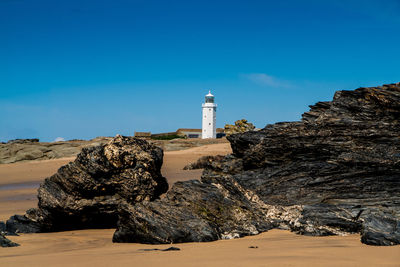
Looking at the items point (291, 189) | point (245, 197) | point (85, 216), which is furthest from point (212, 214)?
point (85, 216)

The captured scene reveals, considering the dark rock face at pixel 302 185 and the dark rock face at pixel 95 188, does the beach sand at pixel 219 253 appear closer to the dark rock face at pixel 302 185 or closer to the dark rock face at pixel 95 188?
the dark rock face at pixel 302 185

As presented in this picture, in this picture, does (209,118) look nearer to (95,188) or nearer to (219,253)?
(95,188)

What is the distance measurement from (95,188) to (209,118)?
71246 mm

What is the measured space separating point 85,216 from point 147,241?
122 inches

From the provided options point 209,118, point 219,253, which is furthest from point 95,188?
point 209,118

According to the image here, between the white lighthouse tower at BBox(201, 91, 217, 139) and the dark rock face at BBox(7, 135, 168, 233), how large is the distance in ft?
232

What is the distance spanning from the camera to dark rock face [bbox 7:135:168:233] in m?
9.16

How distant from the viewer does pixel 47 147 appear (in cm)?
4100

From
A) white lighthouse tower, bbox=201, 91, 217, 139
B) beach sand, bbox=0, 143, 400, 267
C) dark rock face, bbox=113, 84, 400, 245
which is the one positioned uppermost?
white lighthouse tower, bbox=201, 91, 217, 139

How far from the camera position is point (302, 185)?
8.30 metres

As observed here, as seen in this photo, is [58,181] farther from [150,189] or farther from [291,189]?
[291,189]

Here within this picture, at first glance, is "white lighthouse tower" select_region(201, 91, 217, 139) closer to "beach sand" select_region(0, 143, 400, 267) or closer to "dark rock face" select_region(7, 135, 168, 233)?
"dark rock face" select_region(7, 135, 168, 233)

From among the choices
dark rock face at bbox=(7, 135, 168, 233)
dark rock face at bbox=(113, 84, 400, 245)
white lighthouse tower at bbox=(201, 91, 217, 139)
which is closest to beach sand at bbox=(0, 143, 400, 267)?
dark rock face at bbox=(113, 84, 400, 245)

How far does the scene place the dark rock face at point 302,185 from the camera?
7176mm
